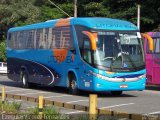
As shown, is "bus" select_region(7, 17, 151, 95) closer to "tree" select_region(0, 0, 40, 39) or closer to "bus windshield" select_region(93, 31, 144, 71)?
"bus windshield" select_region(93, 31, 144, 71)

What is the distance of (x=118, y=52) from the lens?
20531 millimetres

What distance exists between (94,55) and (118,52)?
1019 millimetres

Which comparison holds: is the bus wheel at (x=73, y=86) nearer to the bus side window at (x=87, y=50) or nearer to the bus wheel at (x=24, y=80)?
the bus side window at (x=87, y=50)

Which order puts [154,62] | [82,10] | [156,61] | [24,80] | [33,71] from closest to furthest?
[156,61], [154,62], [33,71], [24,80], [82,10]

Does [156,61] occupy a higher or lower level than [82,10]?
lower

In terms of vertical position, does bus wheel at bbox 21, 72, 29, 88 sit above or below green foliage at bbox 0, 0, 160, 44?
below

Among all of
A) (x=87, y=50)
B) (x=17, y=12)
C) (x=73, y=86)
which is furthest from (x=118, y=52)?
(x=17, y=12)

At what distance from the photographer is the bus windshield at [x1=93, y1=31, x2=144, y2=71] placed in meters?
20.3

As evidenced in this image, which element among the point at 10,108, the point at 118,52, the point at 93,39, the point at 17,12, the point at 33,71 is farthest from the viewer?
the point at 17,12

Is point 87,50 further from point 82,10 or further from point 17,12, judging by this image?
point 17,12

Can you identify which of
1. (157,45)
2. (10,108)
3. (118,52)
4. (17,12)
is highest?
(17,12)

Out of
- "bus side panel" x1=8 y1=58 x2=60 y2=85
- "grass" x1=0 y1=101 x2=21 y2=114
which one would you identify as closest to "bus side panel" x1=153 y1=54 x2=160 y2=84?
"bus side panel" x1=8 y1=58 x2=60 y2=85

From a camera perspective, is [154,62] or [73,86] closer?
[73,86]

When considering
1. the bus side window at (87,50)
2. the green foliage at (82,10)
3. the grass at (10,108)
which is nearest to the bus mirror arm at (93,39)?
the bus side window at (87,50)
